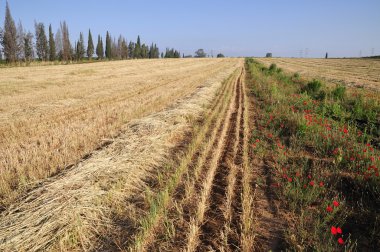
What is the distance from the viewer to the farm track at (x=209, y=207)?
8.36ft

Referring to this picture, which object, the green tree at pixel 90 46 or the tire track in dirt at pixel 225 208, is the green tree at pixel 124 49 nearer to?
the green tree at pixel 90 46

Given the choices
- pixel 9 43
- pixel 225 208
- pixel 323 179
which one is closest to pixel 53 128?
pixel 225 208

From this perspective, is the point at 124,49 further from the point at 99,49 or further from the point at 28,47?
the point at 28,47

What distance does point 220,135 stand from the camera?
5828mm

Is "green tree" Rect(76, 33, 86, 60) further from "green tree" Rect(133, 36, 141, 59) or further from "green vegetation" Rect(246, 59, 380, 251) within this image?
"green vegetation" Rect(246, 59, 380, 251)

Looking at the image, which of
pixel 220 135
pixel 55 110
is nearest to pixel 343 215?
pixel 220 135

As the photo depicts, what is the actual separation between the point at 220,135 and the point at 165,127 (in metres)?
1.52

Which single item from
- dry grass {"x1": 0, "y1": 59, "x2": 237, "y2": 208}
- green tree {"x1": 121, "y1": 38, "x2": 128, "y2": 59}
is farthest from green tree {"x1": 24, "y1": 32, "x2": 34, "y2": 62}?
dry grass {"x1": 0, "y1": 59, "x2": 237, "y2": 208}

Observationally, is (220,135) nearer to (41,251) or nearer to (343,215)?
(343,215)

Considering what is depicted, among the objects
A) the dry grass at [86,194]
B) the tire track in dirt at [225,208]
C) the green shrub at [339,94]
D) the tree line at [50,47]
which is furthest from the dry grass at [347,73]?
the tree line at [50,47]

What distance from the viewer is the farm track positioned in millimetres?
2547

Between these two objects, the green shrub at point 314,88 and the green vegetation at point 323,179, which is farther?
the green shrub at point 314,88

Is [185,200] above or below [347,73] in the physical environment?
below

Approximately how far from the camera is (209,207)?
3148mm
